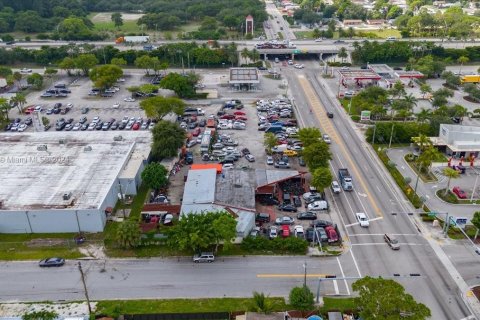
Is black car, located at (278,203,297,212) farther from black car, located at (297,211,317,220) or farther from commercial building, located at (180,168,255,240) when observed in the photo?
commercial building, located at (180,168,255,240)

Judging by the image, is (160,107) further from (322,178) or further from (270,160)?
(322,178)

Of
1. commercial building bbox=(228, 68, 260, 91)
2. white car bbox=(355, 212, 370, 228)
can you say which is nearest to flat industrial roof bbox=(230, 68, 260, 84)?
commercial building bbox=(228, 68, 260, 91)

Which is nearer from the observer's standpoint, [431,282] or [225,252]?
[431,282]

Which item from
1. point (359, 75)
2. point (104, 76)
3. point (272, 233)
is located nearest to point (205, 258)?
point (272, 233)

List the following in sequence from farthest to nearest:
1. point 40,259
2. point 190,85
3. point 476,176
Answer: point 190,85, point 476,176, point 40,259

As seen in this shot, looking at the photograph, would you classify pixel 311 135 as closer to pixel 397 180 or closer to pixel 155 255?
pixel 397 180

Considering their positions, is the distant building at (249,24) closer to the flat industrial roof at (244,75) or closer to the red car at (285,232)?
the flat industrial roof at (244,75)

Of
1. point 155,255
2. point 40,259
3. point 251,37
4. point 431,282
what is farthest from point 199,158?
point 251,37
